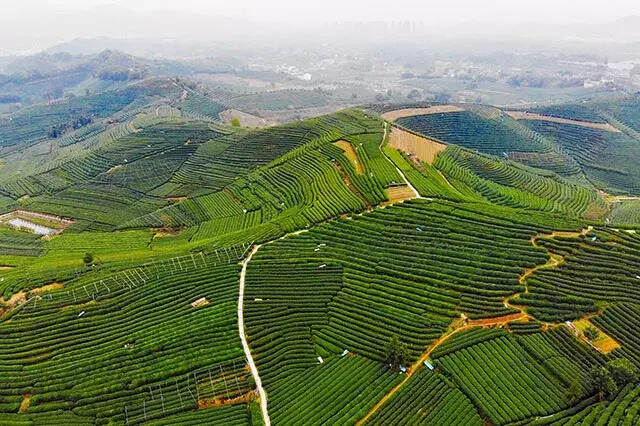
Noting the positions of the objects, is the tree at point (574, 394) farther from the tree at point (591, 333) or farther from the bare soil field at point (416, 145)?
the bare soil field at point (416, 145)

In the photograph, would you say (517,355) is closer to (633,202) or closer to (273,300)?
(273,300)

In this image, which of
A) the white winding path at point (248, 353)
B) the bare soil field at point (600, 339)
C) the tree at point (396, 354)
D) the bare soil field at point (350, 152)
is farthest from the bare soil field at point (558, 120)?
the tree at point (396, 354)

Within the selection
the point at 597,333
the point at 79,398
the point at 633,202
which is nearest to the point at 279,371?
the point at 79,398

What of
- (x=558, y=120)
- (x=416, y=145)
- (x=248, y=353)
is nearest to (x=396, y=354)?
(x=248, y=353)

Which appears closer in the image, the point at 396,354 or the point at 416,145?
the point at 396,354

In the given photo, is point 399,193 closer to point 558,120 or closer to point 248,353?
point 248,353
